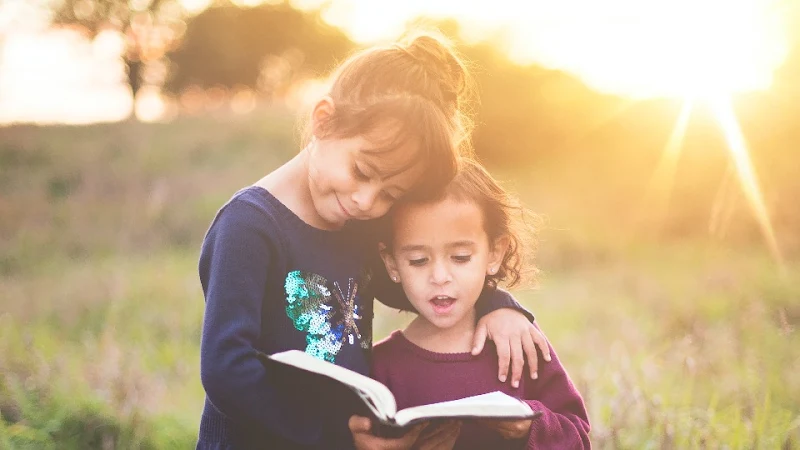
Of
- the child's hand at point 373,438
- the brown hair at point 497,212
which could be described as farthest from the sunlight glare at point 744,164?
the child's hand at point 373,438

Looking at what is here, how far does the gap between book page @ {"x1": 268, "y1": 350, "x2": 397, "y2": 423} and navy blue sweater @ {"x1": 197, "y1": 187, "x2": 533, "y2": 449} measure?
51 mm

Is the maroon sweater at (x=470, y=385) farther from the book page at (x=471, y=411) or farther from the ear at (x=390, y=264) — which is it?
the book page at (x=471, y=411)

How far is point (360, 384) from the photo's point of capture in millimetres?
1917

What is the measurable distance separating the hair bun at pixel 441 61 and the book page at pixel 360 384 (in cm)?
122

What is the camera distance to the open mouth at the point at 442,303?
2.58 metres

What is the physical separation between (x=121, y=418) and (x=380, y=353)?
1.90 meters

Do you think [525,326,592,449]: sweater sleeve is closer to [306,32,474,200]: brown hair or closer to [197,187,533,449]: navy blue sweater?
[197,187,533,449]: navy blue sweater

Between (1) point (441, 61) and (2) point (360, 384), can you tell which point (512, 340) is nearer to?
(2) point (360, 384)

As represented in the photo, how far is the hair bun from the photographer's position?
9.05 ft

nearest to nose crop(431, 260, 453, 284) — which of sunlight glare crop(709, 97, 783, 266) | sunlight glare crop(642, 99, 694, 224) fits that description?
sunlight glare crop(709, 97, 783, 266)

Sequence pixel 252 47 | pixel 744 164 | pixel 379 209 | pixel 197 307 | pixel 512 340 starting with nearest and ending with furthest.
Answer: pixel 379 209
pixel 512 340
pixel 197 307
pixel 744 164
pixel 252 47

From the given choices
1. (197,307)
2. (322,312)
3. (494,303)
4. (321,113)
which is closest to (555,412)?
(494,303)

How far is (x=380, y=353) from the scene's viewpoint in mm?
2740

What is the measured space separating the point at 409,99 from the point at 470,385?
978mm
